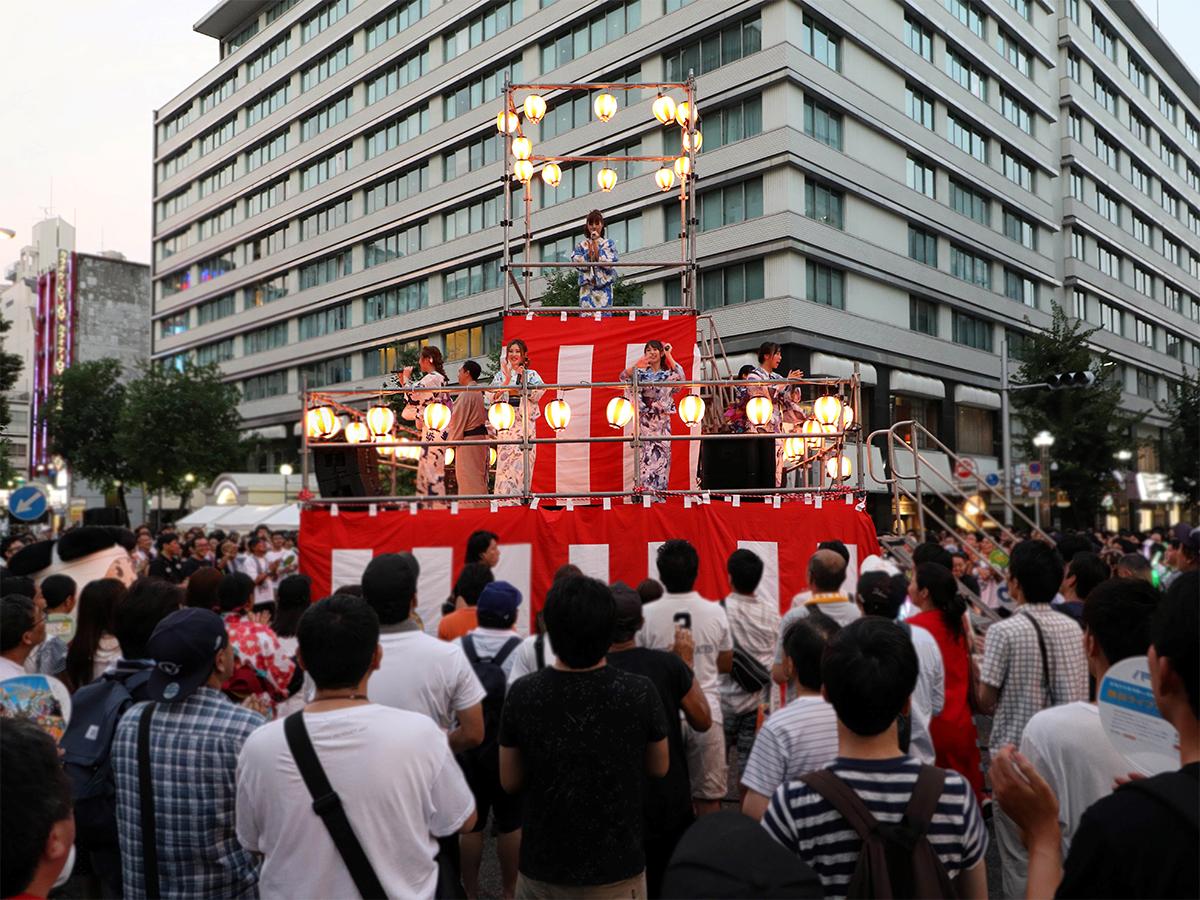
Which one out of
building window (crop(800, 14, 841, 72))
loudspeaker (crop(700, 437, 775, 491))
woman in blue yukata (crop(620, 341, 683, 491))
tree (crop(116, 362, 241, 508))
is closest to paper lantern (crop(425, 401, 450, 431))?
woman in blue yukata (crop(620, 341, 683, 491))

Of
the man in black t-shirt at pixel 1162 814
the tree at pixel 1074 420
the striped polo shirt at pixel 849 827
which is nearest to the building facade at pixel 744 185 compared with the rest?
the tree at pixel 1074 420

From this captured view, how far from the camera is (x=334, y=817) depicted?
8.41 ft

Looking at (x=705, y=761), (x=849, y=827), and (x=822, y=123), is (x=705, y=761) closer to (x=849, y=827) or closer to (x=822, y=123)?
(x=849, y=827)

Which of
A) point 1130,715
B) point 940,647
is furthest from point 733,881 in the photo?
point 940,647

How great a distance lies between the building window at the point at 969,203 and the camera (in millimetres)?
36000

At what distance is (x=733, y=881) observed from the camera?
4.74ft

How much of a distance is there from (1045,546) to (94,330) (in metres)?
73.1

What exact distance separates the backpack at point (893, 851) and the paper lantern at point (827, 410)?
8.12 m

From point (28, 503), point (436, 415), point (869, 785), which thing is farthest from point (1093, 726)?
point (28, 503)

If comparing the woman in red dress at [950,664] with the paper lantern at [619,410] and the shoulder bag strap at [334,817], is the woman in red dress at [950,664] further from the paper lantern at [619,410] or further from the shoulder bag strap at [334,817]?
the paper lantern at [619,410]

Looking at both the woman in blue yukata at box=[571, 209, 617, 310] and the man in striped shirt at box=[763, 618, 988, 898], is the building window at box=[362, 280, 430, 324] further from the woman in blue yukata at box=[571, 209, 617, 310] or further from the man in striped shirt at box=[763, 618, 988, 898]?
the man in striped shirt at box=[763, 618, 988, 898]

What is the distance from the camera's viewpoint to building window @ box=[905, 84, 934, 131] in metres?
33.3

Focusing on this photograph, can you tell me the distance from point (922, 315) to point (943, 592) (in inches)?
1263

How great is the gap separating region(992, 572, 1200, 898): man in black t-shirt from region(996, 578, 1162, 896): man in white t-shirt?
776mm
